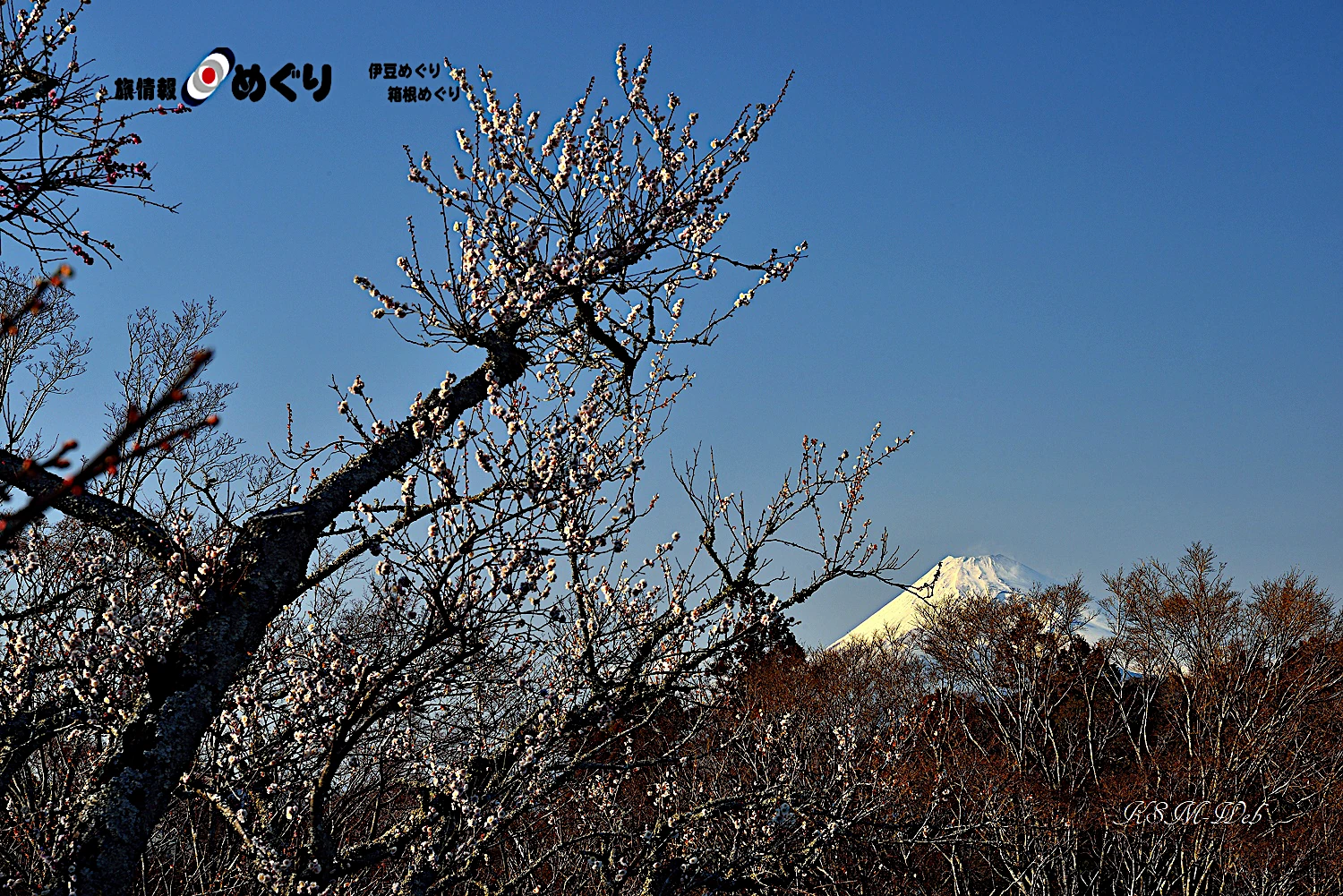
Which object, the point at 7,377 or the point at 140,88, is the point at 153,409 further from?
the point at 7,377

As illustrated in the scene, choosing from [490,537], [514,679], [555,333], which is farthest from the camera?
[555,333]

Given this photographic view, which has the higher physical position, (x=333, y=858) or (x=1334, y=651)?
(x=333, y=858)

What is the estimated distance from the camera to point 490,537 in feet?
11.9

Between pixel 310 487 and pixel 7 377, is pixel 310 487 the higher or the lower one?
the lower one

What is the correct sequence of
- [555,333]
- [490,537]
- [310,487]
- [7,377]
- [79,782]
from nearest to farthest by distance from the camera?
1. [490,537]
2. [310,487]
3. [555,333]
4. [79,782]
5. [7,377]

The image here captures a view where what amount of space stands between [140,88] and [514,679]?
3248mm

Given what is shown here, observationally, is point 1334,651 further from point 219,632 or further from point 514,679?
point 219,632

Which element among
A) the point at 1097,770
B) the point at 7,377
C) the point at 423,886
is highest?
the point at 7,377

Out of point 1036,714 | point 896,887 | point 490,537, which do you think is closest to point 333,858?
point 490,537

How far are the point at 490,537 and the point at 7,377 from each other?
8981 mm

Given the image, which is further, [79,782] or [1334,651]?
[1334,651]

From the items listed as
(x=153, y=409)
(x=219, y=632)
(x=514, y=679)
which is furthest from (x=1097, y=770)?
(x=153, y=409)

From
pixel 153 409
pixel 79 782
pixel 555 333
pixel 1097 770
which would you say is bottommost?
pixel 1097 770

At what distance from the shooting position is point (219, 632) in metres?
3.24
